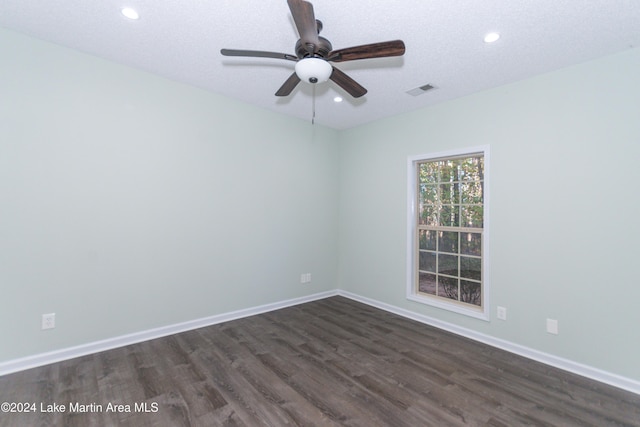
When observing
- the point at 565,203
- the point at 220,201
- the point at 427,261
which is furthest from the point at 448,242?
the point at 220,201

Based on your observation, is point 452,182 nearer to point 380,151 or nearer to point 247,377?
point 380,151

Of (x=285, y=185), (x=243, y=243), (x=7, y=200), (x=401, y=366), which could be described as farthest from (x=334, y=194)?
(x=7, y=200)

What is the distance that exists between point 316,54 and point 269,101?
1829 millimetres

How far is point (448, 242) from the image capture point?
361 cm

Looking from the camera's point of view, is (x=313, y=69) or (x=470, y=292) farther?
(x=470, y=292)

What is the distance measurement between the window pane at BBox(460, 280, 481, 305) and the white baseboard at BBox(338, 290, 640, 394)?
0.34 metres

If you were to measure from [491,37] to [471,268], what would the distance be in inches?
93.4

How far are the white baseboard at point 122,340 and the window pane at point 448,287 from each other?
2082mm

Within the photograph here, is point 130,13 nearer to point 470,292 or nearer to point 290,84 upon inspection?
point 290,84

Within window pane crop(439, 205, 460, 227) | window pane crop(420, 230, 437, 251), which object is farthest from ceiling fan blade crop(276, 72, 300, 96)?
window pane crop(420, 230, 437, 251)

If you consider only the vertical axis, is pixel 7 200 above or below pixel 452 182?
below

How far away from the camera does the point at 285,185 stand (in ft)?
13.6

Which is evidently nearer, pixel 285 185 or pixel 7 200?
pixel 7 200

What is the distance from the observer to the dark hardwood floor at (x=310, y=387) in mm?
1927
